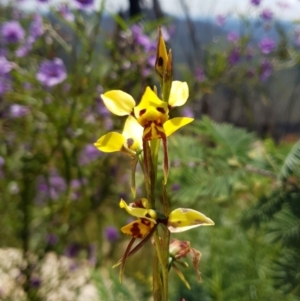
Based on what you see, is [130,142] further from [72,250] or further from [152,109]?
[72,250]

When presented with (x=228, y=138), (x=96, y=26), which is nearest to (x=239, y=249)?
(x=228, y=138)

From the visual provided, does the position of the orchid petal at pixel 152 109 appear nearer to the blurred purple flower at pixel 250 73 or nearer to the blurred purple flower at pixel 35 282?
the blurred purple flower at pixel 35 282

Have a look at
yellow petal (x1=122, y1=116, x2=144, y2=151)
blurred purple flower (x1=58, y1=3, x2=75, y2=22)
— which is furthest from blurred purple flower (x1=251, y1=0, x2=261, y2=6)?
yellow petal (x1=122, y1=116, x2=144, y2=151)

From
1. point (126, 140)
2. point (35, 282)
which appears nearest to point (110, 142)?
point (126, 140)

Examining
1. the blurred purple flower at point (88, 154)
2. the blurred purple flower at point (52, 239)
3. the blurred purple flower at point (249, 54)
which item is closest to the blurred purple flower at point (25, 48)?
the blurred purple flower at point (88, 154)

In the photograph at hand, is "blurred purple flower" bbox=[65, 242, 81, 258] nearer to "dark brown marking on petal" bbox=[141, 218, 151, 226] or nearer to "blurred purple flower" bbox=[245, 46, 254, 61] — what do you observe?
"blurred purple flower" bbox=[245, 46, 254, 61]
